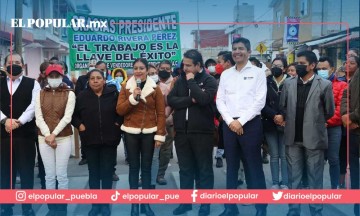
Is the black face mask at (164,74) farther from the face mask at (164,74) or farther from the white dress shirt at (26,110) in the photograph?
the white dress shirt at (26,110)

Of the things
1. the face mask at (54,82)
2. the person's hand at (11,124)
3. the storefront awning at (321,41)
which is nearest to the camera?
the person's hand at (11,124)

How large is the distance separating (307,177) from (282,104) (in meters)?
0.70

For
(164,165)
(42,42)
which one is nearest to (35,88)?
(42,42)

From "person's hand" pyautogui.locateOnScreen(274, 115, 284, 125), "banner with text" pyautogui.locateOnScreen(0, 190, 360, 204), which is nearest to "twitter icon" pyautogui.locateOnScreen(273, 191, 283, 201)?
"banner with text" pyautogui.locateOnScreen(0, 190, 360, 204)

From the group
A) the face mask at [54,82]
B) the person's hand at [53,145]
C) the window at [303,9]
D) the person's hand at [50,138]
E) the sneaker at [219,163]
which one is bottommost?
the sneaker at [219,163]

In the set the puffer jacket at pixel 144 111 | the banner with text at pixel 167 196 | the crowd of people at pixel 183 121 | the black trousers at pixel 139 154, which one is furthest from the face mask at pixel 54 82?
the banner with text at pixel 167 196

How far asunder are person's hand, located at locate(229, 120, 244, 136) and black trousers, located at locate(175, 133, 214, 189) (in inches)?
13.9

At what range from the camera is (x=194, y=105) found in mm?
4031

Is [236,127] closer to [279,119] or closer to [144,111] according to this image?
[279,119]

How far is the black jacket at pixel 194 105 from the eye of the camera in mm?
3998

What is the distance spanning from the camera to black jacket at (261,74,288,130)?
176 inches

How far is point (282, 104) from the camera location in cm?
400

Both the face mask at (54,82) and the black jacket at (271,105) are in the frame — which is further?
the black jacket at (271,105)

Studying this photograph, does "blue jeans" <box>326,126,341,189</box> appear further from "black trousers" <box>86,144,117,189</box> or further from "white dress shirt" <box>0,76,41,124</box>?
"white dress shirt" <box>0,76,41,124</box>
